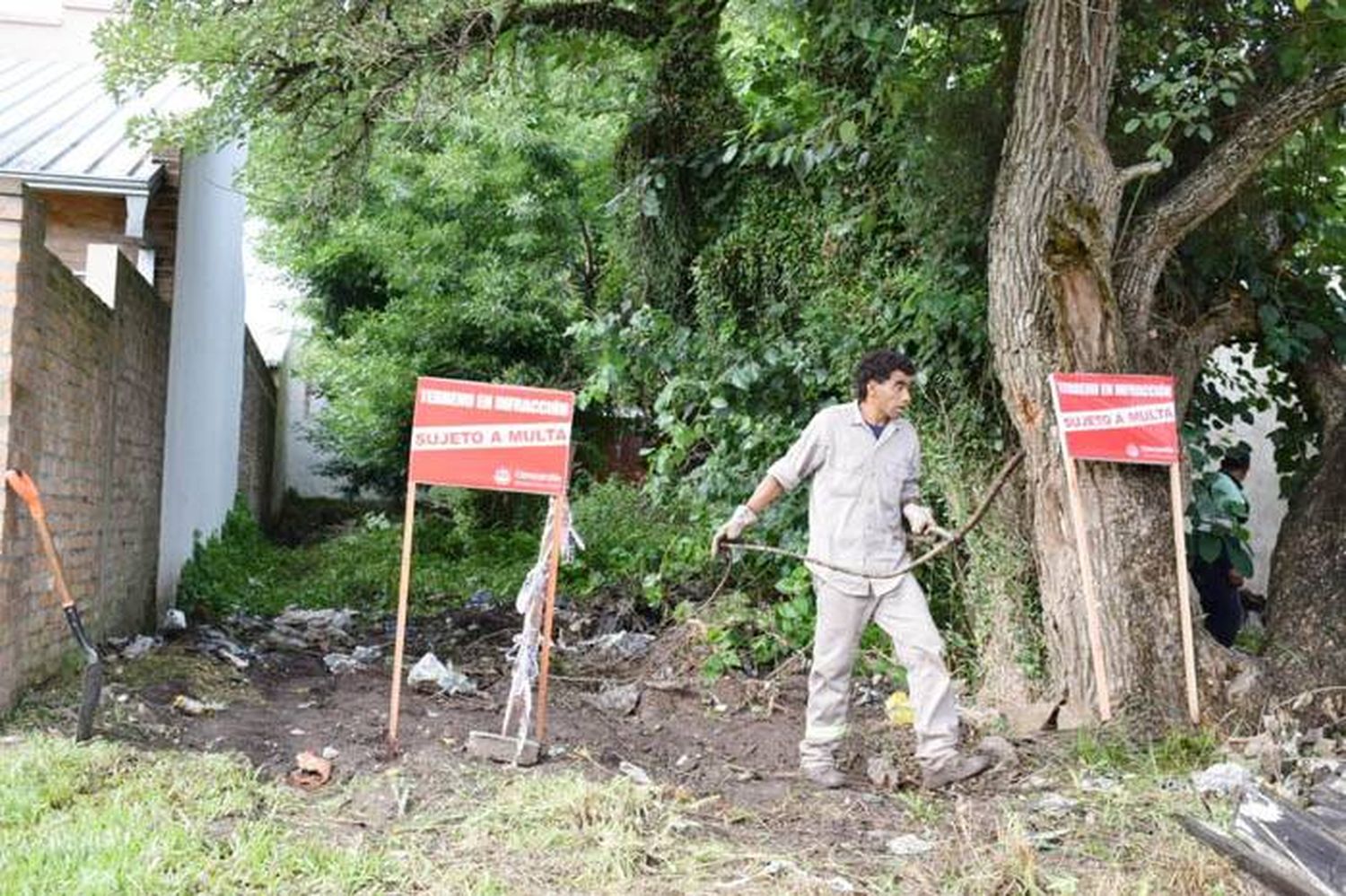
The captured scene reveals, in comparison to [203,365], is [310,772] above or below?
below

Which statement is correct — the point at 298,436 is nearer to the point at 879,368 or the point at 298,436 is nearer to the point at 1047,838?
the point at 879,368

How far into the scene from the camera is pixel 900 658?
5.84 m

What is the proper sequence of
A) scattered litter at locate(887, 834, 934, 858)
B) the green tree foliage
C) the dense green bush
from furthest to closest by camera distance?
the green tree foliage
the dense green bush
scattered litter at locate(887, 834, 934, 858)

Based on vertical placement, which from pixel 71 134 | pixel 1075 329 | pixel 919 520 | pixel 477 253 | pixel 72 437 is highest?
pixel 477 253

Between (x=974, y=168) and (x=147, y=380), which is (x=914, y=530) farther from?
(x=147, y=380)

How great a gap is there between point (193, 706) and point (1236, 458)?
6.47 metres

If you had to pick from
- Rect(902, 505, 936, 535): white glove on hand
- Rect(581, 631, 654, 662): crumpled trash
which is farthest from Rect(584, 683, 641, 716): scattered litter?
Rect(902, 505, 936, 535): white glove on hand

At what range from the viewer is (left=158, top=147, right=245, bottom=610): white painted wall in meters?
10.5

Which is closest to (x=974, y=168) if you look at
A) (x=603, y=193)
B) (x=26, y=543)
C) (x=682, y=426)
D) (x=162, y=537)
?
(x=682, y=426)

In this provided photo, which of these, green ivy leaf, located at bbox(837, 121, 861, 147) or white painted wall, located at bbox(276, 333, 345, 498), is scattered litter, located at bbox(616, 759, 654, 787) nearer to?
green ivy leaf, located at bbox(837, 121, 861, 147)

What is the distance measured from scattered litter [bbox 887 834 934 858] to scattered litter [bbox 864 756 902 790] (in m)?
0.79

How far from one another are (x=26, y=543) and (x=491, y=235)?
10.7 m

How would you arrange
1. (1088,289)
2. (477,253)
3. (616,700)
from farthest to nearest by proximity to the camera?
(477,253), (616,700), (1088,289)

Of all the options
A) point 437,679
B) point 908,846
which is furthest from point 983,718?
point 437,679
